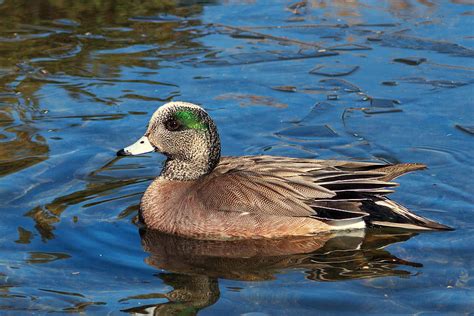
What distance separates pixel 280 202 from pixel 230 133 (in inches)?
76.5

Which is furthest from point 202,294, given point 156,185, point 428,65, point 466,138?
point 428,65

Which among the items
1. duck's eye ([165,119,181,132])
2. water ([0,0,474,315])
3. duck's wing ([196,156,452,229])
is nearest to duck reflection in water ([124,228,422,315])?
water ([0,0,474,315])

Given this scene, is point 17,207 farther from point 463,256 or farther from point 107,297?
point 463,256

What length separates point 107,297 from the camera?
235 inches

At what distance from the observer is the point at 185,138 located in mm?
7461

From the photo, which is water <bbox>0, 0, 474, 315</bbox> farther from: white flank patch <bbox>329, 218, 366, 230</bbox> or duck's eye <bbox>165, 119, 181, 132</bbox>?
duck's eye <bbox>165, 119, 181, 132</bbox>

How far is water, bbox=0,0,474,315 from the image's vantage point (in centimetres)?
616

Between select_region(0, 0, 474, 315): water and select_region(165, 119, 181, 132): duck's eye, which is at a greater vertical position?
select_region(165, 119, 181, 132): duck's eye

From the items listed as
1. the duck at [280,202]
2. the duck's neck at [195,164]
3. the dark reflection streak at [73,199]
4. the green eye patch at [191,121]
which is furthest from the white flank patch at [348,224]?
the dark reflection streak at [73,199]

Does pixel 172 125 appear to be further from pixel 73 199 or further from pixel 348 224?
pixel 348 224

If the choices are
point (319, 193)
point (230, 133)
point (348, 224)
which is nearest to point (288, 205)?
point (319, 193)

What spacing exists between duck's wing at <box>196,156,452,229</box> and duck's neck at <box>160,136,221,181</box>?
21 centimetres

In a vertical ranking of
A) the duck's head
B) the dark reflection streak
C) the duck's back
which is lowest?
the dark reflection streak

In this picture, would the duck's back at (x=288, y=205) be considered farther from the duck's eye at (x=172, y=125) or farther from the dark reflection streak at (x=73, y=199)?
the dark reflection streak at (x=73, y=199)
